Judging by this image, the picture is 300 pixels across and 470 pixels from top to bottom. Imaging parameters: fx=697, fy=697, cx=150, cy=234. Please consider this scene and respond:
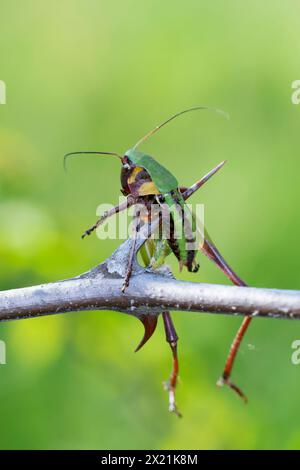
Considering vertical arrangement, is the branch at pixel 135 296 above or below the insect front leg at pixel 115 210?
below

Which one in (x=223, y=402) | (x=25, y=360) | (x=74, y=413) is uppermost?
(x=25, y=360)

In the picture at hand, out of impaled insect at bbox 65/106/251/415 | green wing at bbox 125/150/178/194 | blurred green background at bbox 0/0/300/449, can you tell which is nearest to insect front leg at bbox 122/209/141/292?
impaled insect at bbox 65/106/251/415

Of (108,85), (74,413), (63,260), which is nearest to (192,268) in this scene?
(63,260)

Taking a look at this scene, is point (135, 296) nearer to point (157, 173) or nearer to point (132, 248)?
point (132, 248)

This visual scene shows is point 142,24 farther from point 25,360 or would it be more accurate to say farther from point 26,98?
Answer: point 25,360

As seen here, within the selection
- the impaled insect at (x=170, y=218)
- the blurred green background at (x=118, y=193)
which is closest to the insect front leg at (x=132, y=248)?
the impaled insect at (x=170, y=218)

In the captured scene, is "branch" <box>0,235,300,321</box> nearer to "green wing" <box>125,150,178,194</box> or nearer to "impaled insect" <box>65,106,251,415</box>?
"impaled insect" <box>65,106,251,415</box>

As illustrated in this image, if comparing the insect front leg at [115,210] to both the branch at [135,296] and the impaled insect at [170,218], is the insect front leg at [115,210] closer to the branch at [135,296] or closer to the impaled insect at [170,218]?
the impaled insect at [170,218]
